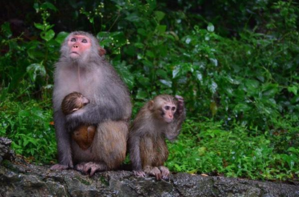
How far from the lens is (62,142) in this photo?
6344 millimetres

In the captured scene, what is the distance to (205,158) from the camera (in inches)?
289

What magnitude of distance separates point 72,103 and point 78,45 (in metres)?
0.67

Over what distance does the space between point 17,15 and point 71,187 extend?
5166 millimetres

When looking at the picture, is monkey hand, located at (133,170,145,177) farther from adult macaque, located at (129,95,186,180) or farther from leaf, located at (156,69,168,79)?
leaf, located at (156,69,168,79)

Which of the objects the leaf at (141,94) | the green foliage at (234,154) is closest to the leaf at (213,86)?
the green foliage at (234,154)

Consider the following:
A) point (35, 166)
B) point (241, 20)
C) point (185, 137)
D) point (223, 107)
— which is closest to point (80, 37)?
point (35, 166)

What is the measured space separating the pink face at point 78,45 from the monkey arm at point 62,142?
0.64 meters

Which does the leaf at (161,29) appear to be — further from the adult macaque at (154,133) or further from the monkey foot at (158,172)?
the monkey foot at (158,172)

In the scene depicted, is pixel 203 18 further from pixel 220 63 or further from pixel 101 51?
pixel 101 51

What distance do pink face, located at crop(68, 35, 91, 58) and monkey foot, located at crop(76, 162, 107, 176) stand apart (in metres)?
1.15

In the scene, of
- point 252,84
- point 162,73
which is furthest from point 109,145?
point 252,84

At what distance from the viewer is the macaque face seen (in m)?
6.52

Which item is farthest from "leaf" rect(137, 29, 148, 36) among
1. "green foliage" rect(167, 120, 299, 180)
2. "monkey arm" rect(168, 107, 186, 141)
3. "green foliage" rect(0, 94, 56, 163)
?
"monkey arm" rect(168, 107, 186, 141)

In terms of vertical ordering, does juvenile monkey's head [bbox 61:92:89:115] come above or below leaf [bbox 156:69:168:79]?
above
